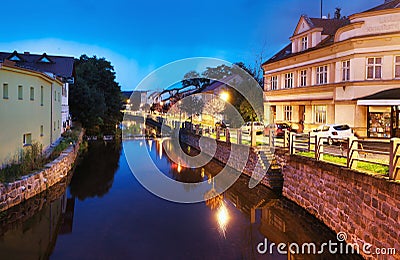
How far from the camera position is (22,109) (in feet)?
49.8

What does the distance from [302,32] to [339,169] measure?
18.9 meters

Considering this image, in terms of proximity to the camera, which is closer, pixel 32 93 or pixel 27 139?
pixel 27 139

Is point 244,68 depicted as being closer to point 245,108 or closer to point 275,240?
point 245,108

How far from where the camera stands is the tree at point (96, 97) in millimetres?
34375

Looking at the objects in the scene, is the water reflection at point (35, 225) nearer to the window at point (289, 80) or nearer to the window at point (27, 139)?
the window at point (27, 139)

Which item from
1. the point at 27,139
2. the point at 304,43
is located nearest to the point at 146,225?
the point at 27,139

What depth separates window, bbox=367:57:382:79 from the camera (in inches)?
766

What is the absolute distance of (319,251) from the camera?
9.50 metres

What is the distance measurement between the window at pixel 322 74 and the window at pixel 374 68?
11.9 ft

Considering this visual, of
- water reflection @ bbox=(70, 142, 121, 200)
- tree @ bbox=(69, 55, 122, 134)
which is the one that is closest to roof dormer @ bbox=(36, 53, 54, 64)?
tree @ bbox=(69, 55, 122, 134)

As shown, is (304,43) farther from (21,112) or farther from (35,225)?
(35,225)

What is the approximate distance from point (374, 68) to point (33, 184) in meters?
17.8

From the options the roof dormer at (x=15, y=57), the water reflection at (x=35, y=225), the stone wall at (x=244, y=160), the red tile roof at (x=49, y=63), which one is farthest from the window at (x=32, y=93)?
the roof dormer at (x=15, y=57)

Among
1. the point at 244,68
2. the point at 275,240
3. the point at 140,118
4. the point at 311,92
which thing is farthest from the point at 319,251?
the point at 140,118
